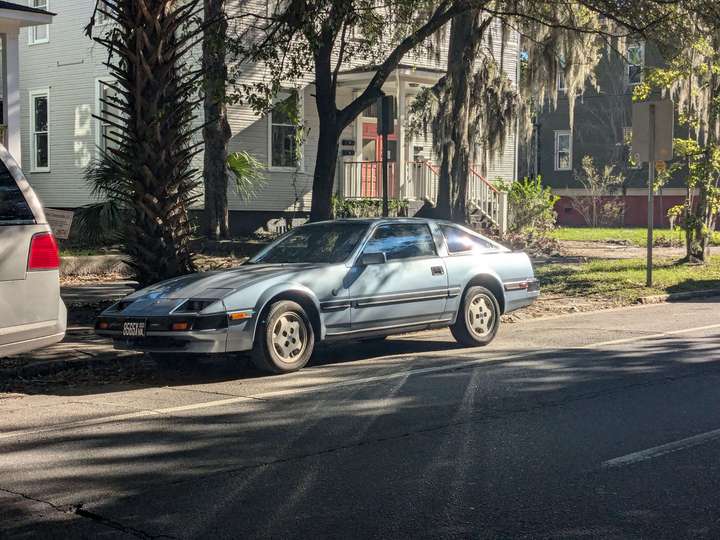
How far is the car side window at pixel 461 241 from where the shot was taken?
37.6 ft

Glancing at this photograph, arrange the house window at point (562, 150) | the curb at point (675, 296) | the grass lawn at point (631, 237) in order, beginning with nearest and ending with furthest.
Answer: the curb at point (675, 296)
the grass lawn at point (631, 237)
the house window at point (562, 150)

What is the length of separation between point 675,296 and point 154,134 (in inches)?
372

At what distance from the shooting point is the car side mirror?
1037 centimetres

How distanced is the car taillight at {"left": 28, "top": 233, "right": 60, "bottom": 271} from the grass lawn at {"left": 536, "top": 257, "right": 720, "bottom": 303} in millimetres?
10764

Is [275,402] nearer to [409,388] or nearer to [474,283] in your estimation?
[409,388]

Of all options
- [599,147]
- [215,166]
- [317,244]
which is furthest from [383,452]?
[599,147]

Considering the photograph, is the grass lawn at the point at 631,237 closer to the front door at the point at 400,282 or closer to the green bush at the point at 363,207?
the green bush at the point at 363,207

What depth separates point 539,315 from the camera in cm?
1491

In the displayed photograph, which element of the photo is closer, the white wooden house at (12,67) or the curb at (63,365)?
the curb at (63,365)

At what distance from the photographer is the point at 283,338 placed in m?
9.66

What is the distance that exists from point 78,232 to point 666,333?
498 inches

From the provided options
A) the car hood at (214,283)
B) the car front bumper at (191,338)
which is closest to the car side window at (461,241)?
the car hood at (214,283)

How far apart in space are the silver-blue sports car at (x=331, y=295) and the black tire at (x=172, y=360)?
0.10ft

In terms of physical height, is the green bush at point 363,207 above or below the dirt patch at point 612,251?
above
